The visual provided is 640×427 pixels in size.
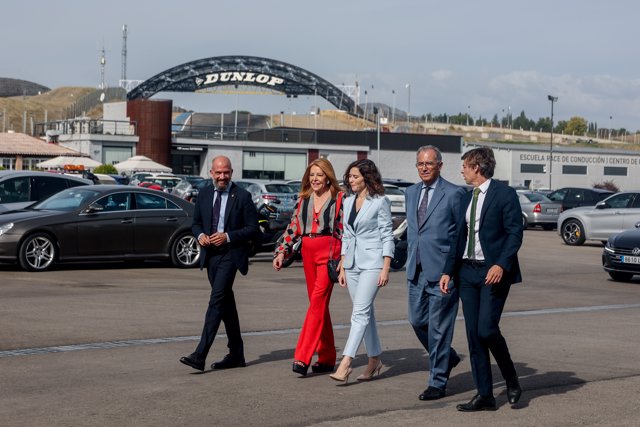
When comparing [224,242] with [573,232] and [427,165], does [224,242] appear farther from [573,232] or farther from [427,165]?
[573,232]

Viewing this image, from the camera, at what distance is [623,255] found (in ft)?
62.0

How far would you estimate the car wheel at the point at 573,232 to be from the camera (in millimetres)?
30138

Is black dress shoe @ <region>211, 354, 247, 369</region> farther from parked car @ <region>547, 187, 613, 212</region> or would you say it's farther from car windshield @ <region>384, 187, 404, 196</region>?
parked car @ <region>547, 187, 613, 212</region>

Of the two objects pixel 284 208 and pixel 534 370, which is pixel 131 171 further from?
pixel 534 370

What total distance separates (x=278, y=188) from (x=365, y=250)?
85.5 ft

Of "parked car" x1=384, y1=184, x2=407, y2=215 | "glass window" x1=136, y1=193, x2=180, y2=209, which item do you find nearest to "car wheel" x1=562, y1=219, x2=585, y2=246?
"parked car" x1=384, y1=184, x2=407, y2=215

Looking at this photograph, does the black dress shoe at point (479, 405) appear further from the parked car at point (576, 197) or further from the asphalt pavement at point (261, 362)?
the parked car at point (576, 197)

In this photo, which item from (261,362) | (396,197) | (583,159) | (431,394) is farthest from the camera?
(583,159)

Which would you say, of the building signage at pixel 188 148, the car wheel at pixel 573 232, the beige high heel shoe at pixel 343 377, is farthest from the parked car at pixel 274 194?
the building signage at pixel 188 148

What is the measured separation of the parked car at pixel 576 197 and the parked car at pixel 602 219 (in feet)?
33.9

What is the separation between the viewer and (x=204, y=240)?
920 cm

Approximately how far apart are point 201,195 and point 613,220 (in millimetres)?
21684

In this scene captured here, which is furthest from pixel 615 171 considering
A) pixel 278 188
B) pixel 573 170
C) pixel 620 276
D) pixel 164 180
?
pixel 620 276

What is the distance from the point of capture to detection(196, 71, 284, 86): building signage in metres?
89.0
